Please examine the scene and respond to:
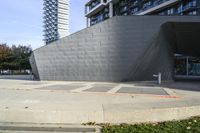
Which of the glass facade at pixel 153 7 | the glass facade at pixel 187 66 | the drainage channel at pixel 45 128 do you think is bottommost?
the drainage channel at pixel 45 128

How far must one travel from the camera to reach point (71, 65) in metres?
27.2

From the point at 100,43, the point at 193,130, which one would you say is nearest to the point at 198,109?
the point at 193,130

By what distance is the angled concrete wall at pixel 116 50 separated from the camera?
2559 cm

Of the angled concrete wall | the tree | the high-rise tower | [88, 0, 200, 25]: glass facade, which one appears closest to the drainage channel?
the angled concrete wall

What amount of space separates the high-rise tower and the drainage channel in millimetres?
122399

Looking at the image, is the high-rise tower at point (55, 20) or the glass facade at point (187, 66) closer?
the glass facade at point (187, 66)

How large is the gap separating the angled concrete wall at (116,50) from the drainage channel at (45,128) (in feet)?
59.6

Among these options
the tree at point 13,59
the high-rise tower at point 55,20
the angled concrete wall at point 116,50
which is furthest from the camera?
the high-rise tower at point 55,20

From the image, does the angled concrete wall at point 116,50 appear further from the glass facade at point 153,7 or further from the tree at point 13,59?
the tree at point 13,59

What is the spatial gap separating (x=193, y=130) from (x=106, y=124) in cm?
232

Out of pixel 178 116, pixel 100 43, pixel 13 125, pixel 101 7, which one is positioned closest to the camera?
pixel 13 125

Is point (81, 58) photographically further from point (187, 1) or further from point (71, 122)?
point (187, 1)

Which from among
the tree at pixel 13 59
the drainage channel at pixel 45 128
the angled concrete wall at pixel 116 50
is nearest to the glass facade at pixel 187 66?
the tree at pixel 13 59

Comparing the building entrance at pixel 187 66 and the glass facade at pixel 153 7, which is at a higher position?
the glass facade at pixel 153 7
